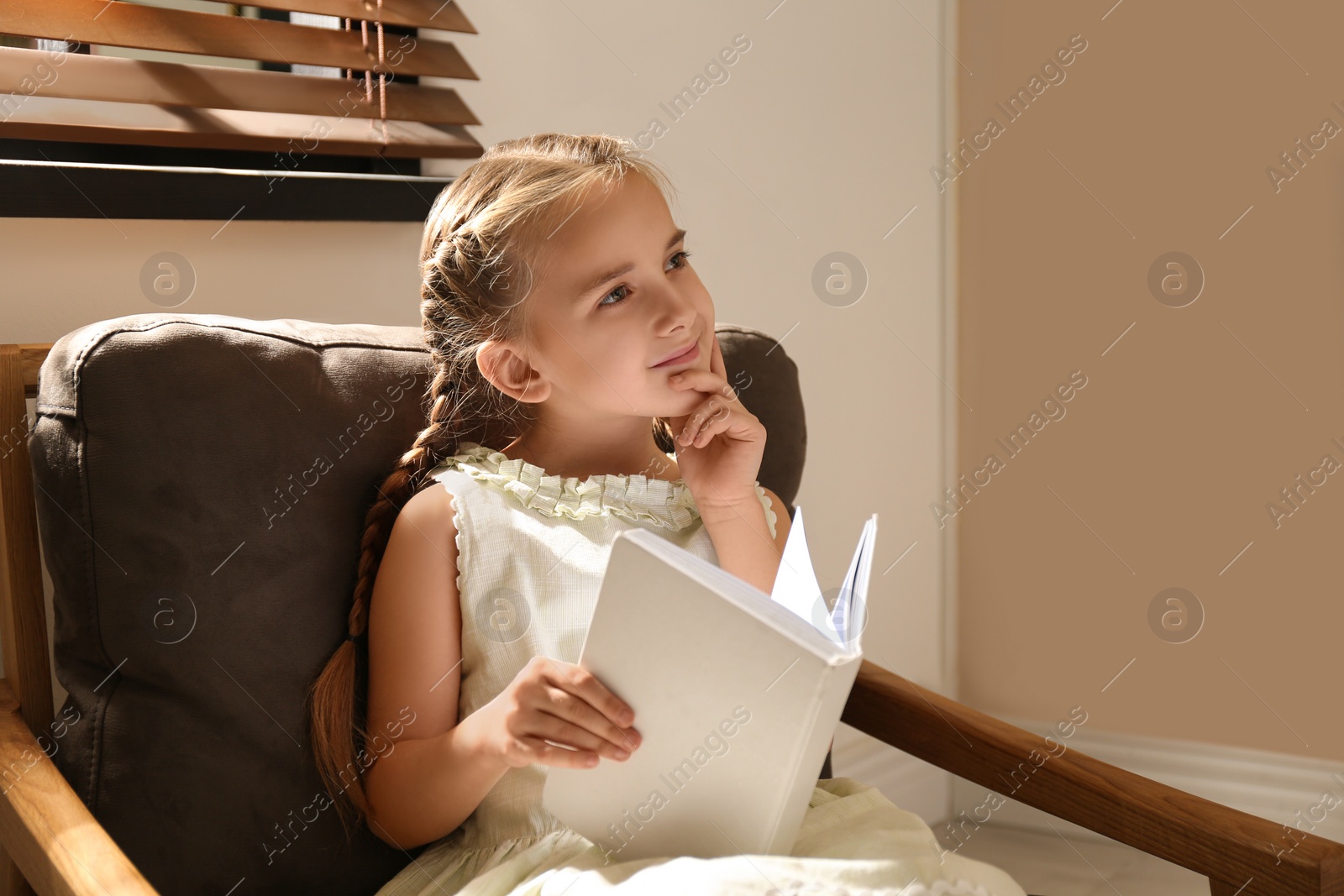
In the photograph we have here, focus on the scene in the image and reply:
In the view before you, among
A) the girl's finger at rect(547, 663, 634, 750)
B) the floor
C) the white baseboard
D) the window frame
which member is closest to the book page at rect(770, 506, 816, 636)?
the girl's finger at rect(547, 663, 634, 750)

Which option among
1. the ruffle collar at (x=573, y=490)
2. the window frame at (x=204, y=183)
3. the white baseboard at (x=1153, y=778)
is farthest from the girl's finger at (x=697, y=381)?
the white baseboard at (x=1153, y=778)

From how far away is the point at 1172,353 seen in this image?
6.03 ft

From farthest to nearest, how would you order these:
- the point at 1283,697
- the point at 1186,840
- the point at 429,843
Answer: the point at 1283,697
the point at 429,843
the point at 1186,840

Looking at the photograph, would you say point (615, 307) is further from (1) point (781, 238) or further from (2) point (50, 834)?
(1) point (781, 238)

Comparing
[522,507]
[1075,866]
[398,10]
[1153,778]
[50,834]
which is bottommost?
[1075,866]

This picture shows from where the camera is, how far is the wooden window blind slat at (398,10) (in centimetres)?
113

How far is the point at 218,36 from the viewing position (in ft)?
3.60

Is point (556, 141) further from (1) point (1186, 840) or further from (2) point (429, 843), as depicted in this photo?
(1) point (1186, 840)

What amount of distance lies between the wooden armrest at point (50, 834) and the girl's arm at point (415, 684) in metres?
0.23

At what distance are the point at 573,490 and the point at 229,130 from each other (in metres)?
0.52

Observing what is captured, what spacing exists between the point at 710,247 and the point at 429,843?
942mm

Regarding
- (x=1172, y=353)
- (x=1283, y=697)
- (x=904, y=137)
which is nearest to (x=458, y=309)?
(x=904, y=137)

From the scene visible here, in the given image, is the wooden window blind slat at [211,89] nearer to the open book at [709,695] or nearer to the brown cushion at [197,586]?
the brown cushion at [197,586]

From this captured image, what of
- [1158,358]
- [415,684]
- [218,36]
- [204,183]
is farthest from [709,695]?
[1158,358]
